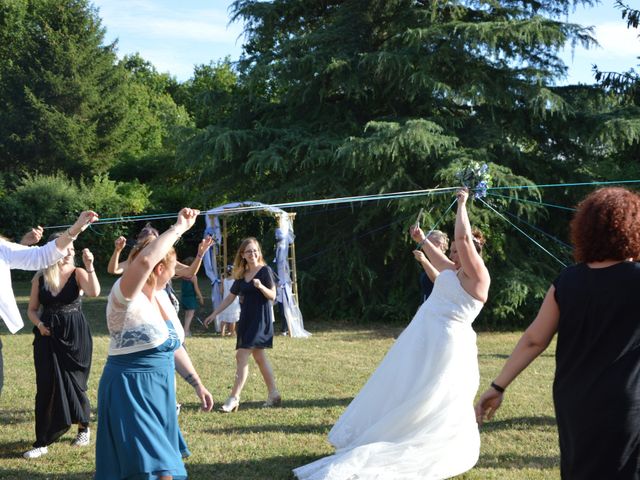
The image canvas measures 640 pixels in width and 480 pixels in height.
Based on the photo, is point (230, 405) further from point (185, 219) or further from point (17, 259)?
point (185, 219)

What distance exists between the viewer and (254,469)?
5.80 meters

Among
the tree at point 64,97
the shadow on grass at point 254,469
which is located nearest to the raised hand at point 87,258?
the shadow on grass at point 254,469

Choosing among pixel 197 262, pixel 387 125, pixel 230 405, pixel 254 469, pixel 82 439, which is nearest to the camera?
pixel 254 469

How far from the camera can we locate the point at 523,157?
658 inches

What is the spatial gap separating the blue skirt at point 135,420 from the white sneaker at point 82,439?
2.49 m

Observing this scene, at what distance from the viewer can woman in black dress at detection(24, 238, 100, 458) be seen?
6246mm

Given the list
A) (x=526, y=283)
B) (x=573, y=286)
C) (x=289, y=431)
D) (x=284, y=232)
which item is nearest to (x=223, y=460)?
(x=289, y=431)

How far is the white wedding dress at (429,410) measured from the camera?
17.0ft

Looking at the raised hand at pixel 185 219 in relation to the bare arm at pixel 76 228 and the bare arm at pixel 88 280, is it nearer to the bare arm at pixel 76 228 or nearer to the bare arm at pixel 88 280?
the bare arm at pixel 76 228

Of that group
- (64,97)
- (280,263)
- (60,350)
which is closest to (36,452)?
(60,350)

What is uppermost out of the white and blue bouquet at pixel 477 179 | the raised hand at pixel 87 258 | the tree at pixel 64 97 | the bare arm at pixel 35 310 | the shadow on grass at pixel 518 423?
the tree at pixel 64 97

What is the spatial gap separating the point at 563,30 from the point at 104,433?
15.3 m

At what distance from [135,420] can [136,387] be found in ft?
0.62

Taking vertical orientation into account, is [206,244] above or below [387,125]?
below
